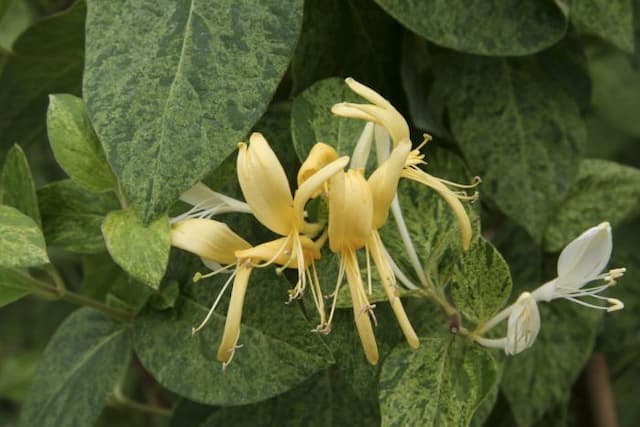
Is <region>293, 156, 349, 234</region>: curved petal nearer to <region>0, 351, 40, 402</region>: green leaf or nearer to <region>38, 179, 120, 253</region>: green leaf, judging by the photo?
<region>38, 179, 120, 253</region>: green leaf

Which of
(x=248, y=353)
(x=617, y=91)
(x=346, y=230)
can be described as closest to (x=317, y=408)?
(x=248, y=353)

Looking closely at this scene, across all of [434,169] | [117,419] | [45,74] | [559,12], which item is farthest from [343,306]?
[117,419]

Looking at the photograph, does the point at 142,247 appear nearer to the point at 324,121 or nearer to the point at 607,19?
the point at 324,121

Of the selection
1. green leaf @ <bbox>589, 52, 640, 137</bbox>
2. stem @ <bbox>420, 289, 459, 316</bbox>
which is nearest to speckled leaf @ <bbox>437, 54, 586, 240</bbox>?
stem @ <bbox>420, 289, 459, 316</bbox>

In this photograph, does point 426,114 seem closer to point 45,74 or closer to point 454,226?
point 454,226

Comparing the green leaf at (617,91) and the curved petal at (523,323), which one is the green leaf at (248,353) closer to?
the curved petal at (523,323)
